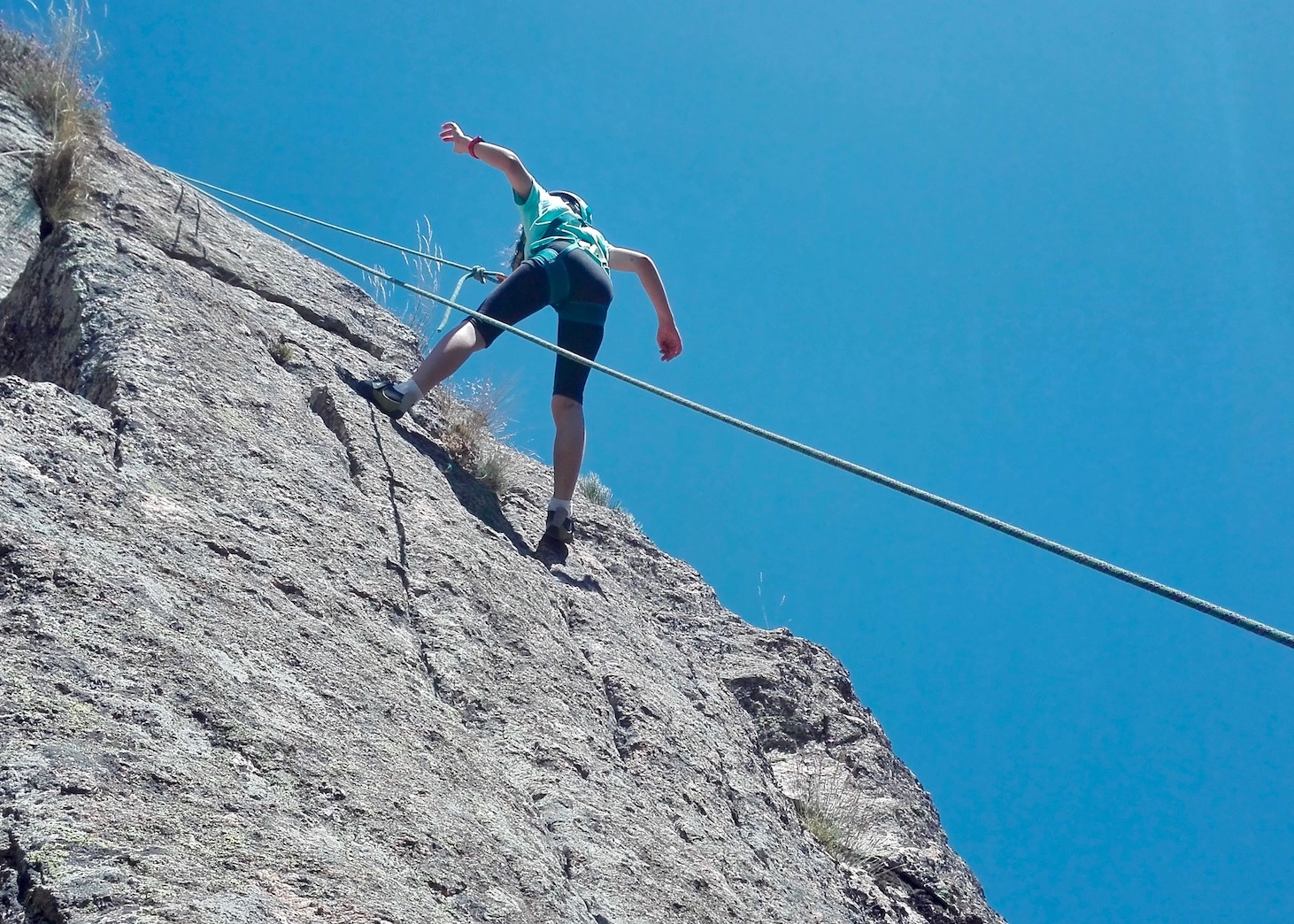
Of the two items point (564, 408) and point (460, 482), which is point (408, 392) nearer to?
point (460, 482)

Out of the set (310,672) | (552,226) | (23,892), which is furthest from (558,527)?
(23,892)

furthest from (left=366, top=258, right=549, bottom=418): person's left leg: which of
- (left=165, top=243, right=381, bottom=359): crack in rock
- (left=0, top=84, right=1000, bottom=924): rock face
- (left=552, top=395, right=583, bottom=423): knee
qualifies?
(left=165, top=243, right=381, bottom=359): crack in rock

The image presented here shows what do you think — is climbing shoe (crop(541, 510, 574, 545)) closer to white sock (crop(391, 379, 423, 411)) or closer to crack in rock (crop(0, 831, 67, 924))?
white sock (crop(391, 379, 423, 411))

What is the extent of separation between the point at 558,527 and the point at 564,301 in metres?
1.01

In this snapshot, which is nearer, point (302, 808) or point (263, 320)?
point (302, 808)

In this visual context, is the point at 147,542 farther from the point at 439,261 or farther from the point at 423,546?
the point at 439,261

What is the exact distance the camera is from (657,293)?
526 centimetres

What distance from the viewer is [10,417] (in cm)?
257

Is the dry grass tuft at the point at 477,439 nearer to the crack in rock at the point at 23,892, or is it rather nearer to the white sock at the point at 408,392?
the white sock at the point at 408,392

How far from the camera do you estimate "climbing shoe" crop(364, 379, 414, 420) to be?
435cm

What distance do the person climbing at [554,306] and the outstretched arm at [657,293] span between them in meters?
0.28

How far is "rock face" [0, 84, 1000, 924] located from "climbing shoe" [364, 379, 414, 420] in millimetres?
67

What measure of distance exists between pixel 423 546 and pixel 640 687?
105cm

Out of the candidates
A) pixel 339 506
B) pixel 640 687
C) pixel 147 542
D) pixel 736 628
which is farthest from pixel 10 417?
pixel 736 628
